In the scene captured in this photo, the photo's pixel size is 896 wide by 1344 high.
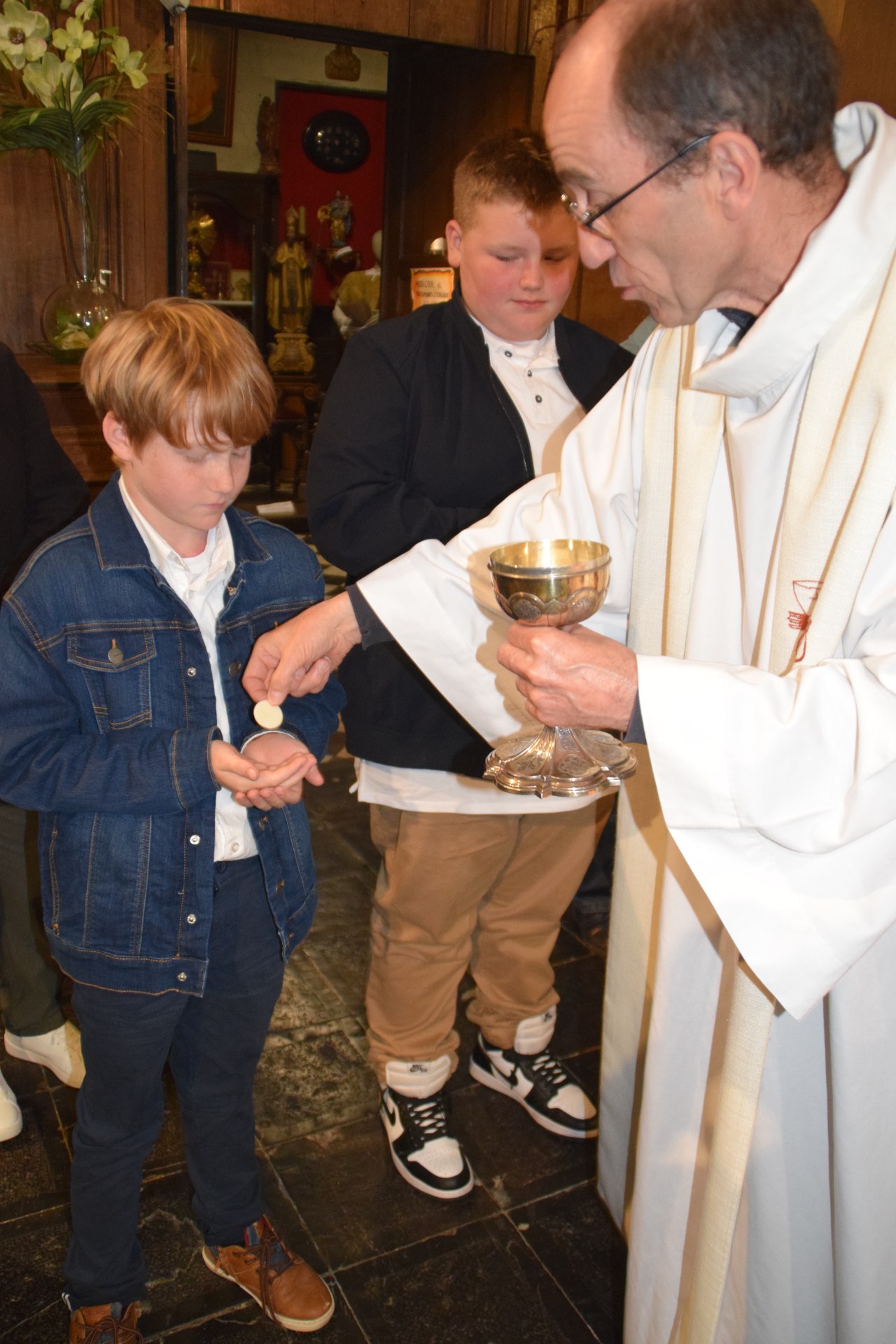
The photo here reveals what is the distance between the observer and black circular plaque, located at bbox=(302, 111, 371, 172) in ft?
33.3

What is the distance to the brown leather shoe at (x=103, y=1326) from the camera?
71.4 inches

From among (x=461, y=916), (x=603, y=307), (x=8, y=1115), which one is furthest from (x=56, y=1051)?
(x=603, y=307)

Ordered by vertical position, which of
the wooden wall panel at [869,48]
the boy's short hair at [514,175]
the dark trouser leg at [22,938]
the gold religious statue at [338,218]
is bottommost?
the dark trouser leg at [22,938]

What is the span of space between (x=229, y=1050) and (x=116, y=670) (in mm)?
687

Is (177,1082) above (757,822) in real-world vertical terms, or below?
below

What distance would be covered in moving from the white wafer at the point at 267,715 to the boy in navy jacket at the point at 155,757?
49mm

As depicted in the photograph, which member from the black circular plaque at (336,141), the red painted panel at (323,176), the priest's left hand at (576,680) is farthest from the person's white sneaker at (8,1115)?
the black circular plaque at (336,141)

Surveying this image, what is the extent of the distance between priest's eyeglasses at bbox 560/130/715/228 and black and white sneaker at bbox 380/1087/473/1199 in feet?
5.93

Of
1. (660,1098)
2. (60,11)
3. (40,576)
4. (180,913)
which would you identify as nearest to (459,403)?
(40,576)

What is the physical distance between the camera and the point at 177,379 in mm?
1608

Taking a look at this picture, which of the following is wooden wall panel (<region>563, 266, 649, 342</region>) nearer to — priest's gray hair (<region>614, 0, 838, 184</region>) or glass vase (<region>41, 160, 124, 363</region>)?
glass vase (<region>41, 160, 124, 363</region>)

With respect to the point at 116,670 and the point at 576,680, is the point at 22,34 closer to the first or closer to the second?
the point at 116,670

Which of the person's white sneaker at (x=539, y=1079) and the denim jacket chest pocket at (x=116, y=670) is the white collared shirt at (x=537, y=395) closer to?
the denim jacket chest pocket at (x=116, y=670)

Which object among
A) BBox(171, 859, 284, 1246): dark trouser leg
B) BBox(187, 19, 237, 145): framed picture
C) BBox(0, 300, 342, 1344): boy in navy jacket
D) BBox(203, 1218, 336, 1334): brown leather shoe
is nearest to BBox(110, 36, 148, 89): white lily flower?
BBox(0, 300, 342, 1344): boy in navy jacket
